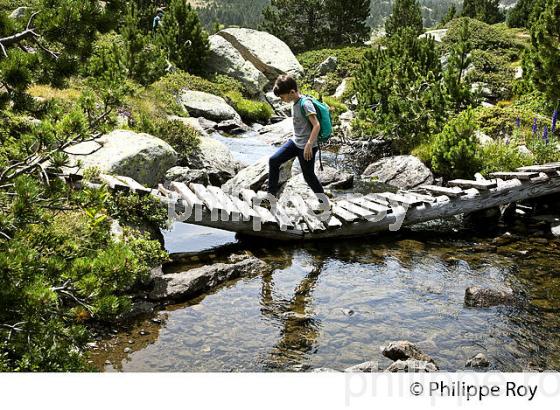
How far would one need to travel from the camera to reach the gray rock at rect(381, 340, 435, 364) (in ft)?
15.7

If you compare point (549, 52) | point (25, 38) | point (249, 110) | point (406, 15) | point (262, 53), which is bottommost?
point (249, 110)

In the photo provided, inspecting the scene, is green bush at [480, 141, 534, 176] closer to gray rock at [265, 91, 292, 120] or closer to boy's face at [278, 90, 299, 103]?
boy's face at [278, 90, 299, 103]

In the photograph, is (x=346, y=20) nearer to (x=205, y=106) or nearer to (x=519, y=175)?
(x=205, y=106)

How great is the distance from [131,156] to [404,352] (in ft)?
19.5

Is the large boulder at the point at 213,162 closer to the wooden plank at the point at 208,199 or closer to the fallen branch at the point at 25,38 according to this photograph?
the wooden plank at the point at 208,199

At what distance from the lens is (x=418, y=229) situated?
973 cm

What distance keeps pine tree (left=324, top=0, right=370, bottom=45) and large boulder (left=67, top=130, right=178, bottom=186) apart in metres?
36.5

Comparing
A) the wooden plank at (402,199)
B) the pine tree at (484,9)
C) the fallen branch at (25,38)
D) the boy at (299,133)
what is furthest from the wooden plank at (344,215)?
the pine tree at (484,9)

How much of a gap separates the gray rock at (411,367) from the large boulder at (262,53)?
86.3 feet

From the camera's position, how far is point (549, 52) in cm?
1166

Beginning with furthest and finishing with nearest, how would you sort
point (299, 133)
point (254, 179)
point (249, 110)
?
point (249, 110), point (254, 179), point (299, 133)

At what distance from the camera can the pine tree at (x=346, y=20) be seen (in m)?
42.2

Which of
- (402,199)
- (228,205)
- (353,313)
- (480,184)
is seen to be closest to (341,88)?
(480,184)

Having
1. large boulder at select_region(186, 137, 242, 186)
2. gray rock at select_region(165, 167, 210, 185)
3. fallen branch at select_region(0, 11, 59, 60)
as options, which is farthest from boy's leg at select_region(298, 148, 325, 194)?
fallen branch at select_region(0, 11, 59, 60)
